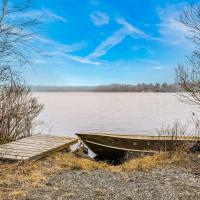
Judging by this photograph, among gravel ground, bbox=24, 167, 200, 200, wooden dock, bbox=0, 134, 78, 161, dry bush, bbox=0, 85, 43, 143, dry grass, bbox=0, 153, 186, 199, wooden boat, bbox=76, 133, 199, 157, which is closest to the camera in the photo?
gravel ground, bbox=24, 167, 200, 200

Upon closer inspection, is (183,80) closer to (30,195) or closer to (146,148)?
(146,148)

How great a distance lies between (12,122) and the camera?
29.0 ft

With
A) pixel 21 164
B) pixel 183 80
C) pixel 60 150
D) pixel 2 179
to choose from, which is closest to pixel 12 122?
pixel 60 150

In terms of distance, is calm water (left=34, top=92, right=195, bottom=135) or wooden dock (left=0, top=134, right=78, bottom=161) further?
calm water (left=34, top=92, right=195, bottom=135)

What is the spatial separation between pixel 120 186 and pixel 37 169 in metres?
1.72

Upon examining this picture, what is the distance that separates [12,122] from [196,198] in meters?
5.94

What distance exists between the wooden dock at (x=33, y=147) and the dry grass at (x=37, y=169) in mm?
169

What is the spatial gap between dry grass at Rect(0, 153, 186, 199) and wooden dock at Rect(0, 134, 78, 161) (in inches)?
6.7

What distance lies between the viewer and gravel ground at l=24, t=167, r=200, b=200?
14.9 feet

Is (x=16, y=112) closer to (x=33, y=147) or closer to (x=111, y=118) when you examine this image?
(x=33, y=147)

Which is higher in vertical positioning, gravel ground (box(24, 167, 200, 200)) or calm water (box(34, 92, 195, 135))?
gravel ground (box(24, 167, 200, 200))

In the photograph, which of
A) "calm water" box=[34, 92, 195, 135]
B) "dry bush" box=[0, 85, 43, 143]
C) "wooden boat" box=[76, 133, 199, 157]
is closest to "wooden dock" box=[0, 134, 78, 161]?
"dry bush" box=[0, 85, 43, 143]

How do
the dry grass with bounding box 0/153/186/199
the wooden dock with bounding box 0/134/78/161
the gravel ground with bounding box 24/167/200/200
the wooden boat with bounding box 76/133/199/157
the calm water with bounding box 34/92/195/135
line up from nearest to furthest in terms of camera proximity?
the gravel ground with bounding box 24/167/200/200, the dry grass with bounding box 0/153/186/199, the wooden dock with bounding box 0/134/78/161, the wooden boat with bounding box 76/133/199/157, the calm water with bounding box 34/92/195/135

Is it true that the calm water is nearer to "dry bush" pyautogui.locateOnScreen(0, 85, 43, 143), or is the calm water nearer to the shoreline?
"dry bush" pyautogui.locateOnScreen(0, 85, 43, 143)
